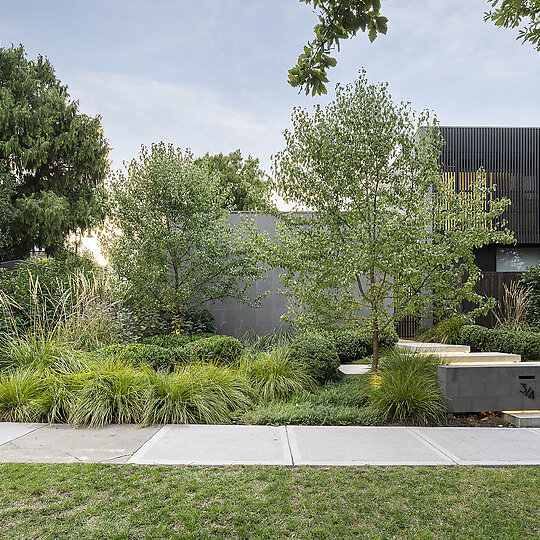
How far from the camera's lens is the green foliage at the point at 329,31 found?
2.87m

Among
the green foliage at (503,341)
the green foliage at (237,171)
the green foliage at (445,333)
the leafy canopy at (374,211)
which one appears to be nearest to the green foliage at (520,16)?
the leafy canopy at (374,211)

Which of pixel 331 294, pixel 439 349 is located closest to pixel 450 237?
pixel 331 294

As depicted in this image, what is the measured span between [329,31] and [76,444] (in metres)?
4.24

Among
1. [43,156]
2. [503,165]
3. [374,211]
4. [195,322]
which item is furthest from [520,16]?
[43,156]

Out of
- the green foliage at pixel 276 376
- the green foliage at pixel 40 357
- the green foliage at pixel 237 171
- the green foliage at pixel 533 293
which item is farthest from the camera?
the green foliage at pixel 237 171

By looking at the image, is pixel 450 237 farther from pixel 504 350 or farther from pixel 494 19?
pixel 504 350

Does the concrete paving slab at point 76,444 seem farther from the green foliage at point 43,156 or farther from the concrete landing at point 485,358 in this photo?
the green foliage at point 43,156

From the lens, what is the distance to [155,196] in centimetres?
851

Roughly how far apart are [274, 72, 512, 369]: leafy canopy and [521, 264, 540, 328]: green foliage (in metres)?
5.23

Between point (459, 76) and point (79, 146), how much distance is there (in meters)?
12.3

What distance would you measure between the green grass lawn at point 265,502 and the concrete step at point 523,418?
1759 millimetres

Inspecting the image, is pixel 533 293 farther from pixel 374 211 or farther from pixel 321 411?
pixel 321 411

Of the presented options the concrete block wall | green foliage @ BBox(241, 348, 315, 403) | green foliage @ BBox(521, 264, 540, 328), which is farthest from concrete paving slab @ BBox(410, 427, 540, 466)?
green foliage @ BBox(521, 264, 540, 328)

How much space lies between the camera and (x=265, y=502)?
2.75 m
